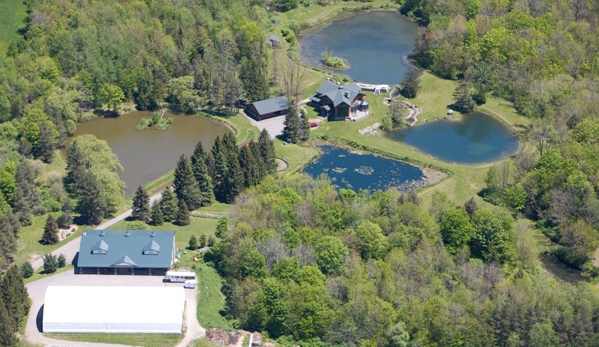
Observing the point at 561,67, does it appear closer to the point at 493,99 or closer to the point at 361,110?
the point at 493,99

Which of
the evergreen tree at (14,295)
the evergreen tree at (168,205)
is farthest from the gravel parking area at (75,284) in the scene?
the evergreen tree at (168,205)

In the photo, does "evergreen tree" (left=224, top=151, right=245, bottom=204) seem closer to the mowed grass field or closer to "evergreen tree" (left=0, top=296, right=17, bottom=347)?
"evergreen tree" (left=0, top=296, right=17, bottom=347)

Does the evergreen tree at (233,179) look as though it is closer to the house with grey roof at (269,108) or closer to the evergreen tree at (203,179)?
the evergreen tree at (203,179)

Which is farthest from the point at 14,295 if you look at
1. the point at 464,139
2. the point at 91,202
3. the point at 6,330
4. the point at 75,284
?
the point at 464,139

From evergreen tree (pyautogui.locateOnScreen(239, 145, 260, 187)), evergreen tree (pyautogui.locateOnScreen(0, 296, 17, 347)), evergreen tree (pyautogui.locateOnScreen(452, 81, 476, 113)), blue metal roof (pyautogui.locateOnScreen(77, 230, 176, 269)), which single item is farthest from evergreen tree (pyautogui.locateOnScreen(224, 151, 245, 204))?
evergreen tree (pyautogui.locateOnScreen(452, 81, 476, 113))

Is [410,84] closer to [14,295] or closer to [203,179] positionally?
[203,179]

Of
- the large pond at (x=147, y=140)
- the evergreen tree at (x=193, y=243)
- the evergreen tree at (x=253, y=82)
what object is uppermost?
the evergreen tree at (x=193, y=243)
